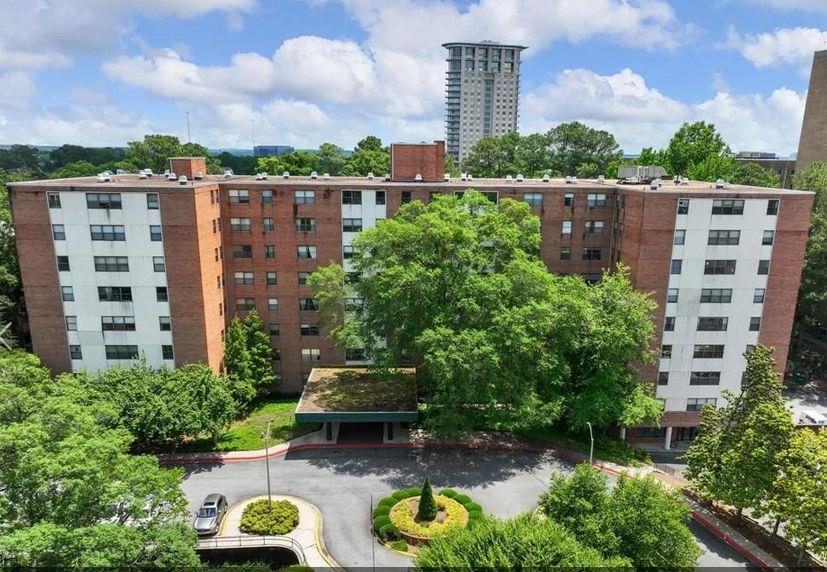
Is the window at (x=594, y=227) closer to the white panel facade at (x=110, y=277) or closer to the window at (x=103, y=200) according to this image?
the white panel facade at (x=110, y=277)

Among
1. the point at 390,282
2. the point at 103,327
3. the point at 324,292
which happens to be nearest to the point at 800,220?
the point at 390,282

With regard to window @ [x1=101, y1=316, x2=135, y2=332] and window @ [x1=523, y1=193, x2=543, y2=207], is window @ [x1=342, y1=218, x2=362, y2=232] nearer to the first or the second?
window @ [x1=523, y1=193, x2=543, y2=207]

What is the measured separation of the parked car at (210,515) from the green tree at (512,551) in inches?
538

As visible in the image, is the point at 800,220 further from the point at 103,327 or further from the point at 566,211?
the point at 103,327

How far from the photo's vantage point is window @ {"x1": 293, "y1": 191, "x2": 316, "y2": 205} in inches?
1785

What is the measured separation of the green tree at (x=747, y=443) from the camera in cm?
2934

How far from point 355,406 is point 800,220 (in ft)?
120

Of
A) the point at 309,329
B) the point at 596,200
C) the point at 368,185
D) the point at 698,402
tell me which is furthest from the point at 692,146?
the point at 309,329

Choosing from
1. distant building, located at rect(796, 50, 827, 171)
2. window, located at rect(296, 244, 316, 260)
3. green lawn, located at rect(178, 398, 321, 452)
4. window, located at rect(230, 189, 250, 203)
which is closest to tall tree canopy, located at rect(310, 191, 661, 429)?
window, located at rect(296, 244, 316, 260)

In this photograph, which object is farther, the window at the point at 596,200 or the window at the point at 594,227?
the window at the point at 594,227

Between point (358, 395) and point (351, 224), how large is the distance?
14553 mm

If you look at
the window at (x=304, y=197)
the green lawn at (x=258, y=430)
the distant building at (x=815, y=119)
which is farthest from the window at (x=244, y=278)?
the distant building at (x=815, y=119)

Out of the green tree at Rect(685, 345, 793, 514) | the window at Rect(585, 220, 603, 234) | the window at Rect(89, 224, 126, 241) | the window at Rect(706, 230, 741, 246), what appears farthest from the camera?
the window at Rect(585, 220, 603, 234)

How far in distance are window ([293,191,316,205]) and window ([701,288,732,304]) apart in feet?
107
